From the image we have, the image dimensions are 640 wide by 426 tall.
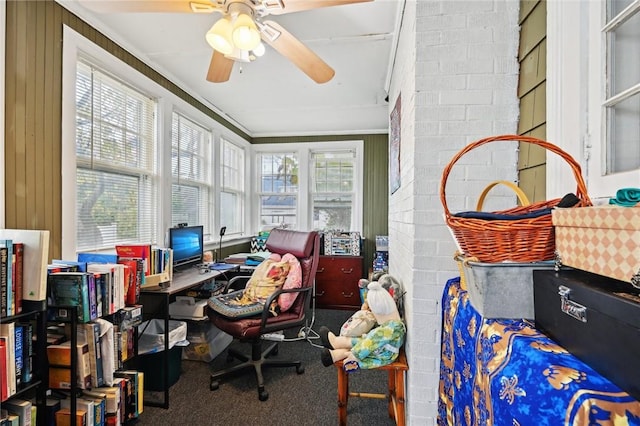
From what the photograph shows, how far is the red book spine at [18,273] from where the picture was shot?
126cm

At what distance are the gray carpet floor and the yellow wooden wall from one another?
1.51 meters

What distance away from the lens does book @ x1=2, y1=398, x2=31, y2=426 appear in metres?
1.28

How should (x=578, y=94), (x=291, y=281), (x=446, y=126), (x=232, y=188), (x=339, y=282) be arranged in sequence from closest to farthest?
(x=578, y=94) < (x=446, y=126) < (x=291, y=281) < (x=339, y=282) < (x=232, y=188)

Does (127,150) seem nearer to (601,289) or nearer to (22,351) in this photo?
(22,351)

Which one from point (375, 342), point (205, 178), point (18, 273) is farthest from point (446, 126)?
point (205, 178)

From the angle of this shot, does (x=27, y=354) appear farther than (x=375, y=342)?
No

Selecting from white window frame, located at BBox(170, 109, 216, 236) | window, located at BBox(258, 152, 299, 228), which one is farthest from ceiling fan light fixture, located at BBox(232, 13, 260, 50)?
window, located at BBox(258, 152, 299, 228)

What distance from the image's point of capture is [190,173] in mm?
3229

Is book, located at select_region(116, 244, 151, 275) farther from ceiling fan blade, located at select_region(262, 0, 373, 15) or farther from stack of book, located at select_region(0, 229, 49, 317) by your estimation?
ceiling fan blade, located at select_region(262, 0, 373, 15)

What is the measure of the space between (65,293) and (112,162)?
43.9 inches

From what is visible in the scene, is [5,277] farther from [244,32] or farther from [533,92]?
[533,92]

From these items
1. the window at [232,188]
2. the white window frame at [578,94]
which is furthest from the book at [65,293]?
the window at [232,188]

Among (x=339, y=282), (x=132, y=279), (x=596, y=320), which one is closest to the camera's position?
(x=596, y=320)

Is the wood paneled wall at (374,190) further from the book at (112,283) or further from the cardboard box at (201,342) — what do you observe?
the book at (112,283)
